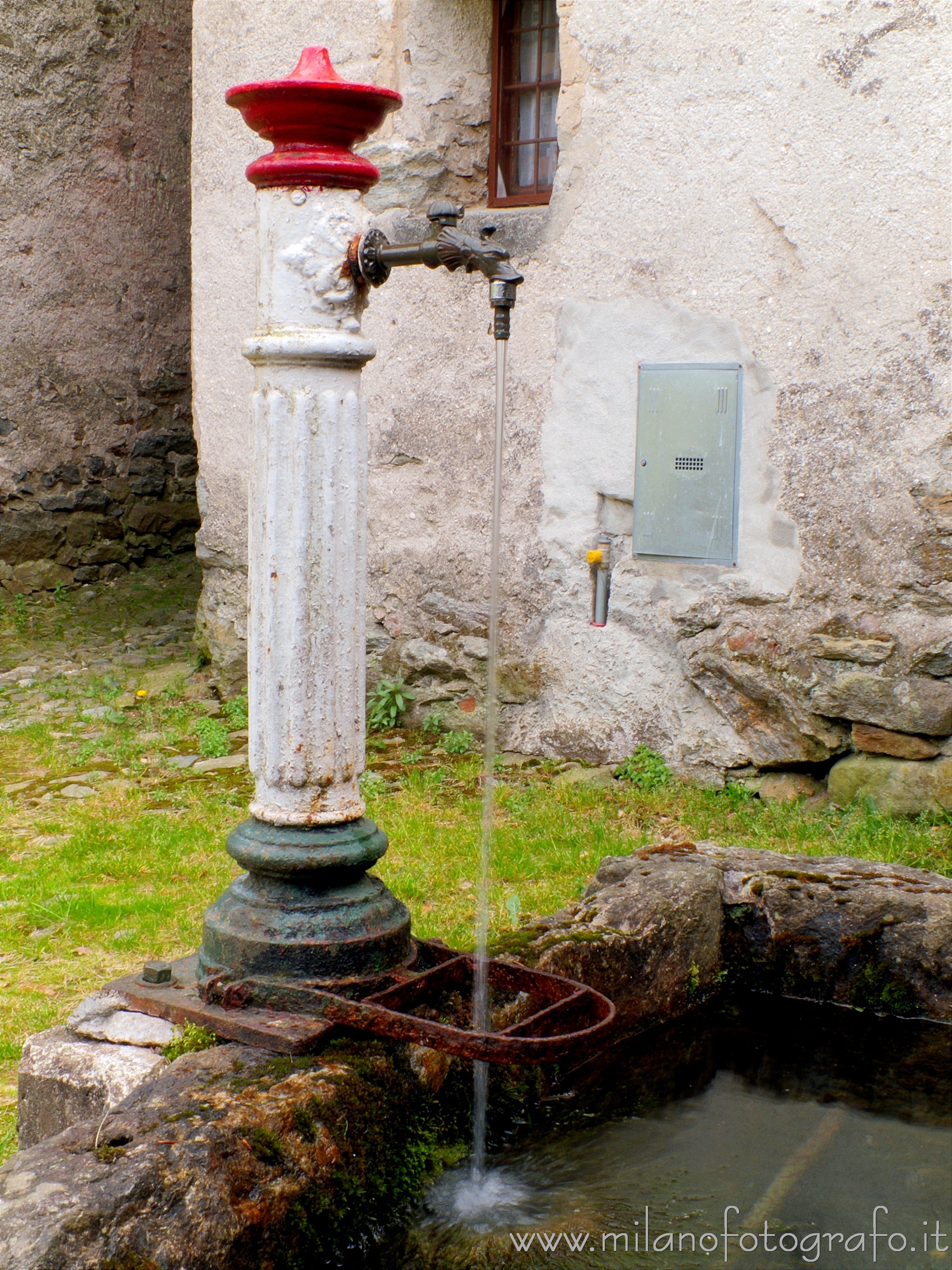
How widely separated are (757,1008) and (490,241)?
1.77 metres

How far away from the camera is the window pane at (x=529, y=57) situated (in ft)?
17.5

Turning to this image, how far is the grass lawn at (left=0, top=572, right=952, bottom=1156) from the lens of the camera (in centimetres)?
354

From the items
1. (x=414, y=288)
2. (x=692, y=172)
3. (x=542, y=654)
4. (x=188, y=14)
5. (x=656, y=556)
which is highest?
(x=188, y=14)

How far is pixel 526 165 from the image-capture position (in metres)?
5.41

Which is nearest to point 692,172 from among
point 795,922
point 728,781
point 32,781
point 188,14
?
point 728,781

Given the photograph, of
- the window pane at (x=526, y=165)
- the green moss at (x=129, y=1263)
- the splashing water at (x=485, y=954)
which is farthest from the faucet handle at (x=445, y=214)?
the window pane at (x=526, y=165)

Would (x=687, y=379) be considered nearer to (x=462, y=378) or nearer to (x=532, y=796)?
(x=462, y=378)

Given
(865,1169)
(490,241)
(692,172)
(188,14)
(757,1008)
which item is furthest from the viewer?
(188,14)

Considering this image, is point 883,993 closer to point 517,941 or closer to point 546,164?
point 517,941

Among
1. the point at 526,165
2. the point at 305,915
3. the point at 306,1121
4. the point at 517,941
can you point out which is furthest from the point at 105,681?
the point at 306,1121

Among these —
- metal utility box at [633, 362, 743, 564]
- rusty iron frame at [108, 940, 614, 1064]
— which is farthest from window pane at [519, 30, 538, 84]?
rusty iron frame at [108, 940, 614, 1064]

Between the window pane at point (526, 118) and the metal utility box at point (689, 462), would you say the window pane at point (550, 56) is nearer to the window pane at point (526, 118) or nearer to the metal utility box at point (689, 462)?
the window pane at point (526, 118)

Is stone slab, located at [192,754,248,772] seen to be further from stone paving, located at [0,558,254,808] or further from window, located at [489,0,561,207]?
window, located at [489,0,561,207]

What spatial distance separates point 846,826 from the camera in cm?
437
